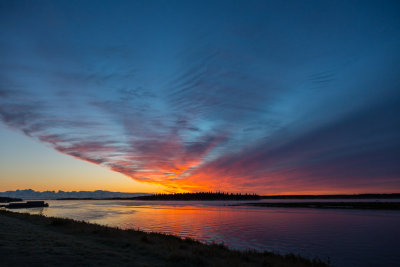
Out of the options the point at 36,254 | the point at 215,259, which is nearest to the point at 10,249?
the point at 36,254

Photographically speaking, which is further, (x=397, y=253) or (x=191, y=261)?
(x=397, y=253)

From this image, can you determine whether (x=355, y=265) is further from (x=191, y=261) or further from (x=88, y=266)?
(x=88, y=266)

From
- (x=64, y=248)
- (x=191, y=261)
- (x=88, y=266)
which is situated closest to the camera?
(x=88, y=266)

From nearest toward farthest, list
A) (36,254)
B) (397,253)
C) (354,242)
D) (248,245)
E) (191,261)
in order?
(36,254)
(191,261)
(397,253)
(248,245)
(354,242)

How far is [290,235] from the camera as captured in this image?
32.4 meters

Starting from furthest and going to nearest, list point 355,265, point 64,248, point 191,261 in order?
1. point 355,265
2. point 64,248
3. point 191,261

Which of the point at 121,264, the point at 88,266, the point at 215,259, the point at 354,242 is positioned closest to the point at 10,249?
the point at 88,266

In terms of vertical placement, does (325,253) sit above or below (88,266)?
below

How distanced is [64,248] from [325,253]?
879 inches

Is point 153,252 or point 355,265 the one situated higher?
point 153,252

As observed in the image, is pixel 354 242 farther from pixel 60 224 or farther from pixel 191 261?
pixel 60 224

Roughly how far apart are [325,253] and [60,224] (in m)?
32.0

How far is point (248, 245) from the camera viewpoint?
25.6 meters

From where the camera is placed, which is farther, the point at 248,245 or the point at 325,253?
the point at 248,245
